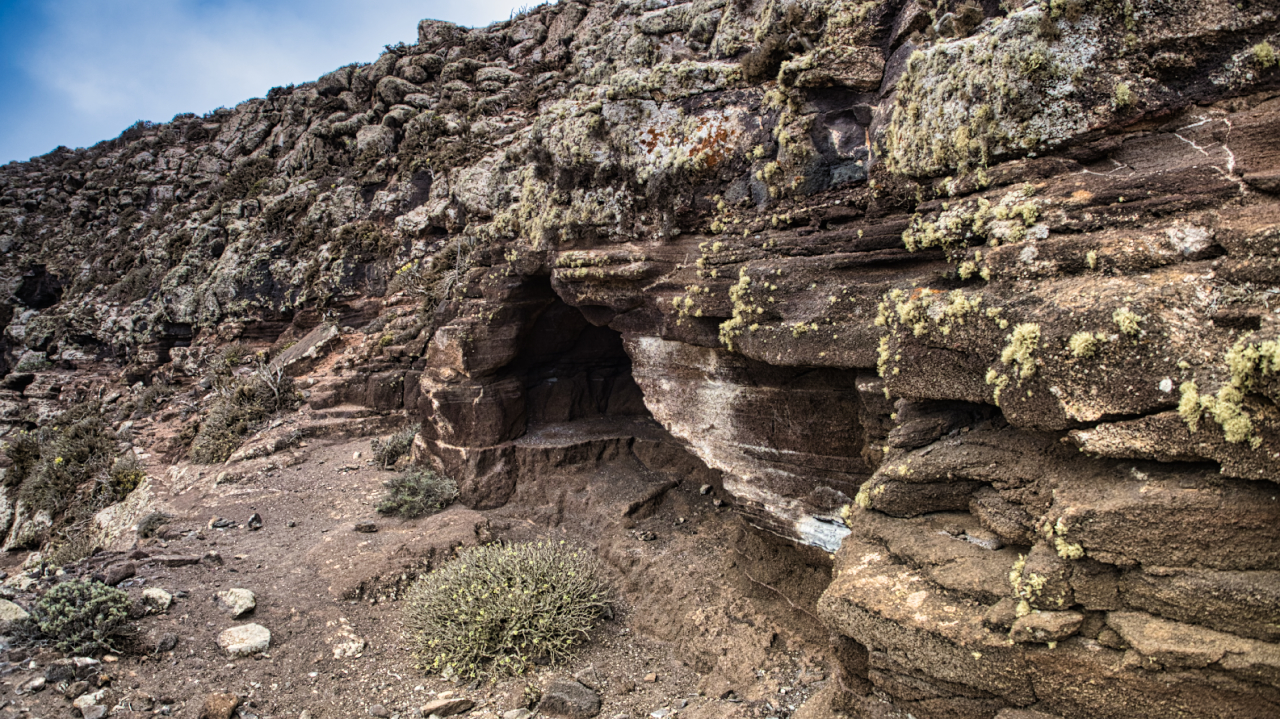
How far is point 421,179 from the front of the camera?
20359 millimetres

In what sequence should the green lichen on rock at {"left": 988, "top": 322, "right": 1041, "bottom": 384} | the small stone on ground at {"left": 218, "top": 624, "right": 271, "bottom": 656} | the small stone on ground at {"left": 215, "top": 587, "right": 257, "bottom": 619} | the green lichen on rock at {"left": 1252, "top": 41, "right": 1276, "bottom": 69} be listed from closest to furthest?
1. the green lichen on rock at {"left": 1252, "top": 41, "right": 1276, "bottom": 69}
2. the green lichen on rock at {"left": 988, "top": 322, "right": 1041, "bottom": 384}
3. the small stone on ground at {"left": 218, "top": 624, "right": 271, "bottom": 656}
4. the small stone on ground at {"left": 215, "top": 587, "right": 257, "bottom": 619}

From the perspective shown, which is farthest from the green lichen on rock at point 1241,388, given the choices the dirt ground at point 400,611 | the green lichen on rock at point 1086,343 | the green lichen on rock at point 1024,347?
the dirt ground at point 400,611

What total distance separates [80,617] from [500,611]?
4535 millimetres

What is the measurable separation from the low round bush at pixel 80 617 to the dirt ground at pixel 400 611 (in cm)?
22

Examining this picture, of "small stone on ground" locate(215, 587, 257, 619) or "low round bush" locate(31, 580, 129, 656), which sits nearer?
"low round bush" locate(31, 580, 129, 656)

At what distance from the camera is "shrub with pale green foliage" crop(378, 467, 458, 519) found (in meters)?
10.6

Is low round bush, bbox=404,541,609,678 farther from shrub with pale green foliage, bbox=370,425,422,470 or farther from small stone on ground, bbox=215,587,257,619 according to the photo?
shrub with pale green foliage, bbox=370,425,422,470

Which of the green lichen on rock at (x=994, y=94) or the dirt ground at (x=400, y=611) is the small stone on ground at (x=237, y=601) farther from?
the green lichen on rock at (x=994, y=94)

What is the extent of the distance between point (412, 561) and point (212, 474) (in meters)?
8.02

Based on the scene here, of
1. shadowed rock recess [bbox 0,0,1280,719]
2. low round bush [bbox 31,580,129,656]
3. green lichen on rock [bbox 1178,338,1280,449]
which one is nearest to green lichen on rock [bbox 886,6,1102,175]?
shadowed rock recess [bbox 0,0,1280,719]

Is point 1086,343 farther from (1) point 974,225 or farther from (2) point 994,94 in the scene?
(2) point 994,94

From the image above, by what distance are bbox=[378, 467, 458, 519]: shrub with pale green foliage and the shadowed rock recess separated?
49cm

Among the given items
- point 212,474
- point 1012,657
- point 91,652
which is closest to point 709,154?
point 1012,657

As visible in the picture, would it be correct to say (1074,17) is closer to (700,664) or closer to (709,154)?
(709,154)
